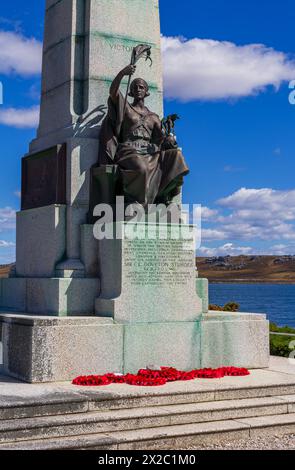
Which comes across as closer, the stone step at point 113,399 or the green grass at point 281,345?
the stone step at point 113,399

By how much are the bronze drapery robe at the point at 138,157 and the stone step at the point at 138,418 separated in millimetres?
3653

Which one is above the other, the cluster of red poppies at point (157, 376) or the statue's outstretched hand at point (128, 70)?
the statue's outstretched hand at point (128, 70)

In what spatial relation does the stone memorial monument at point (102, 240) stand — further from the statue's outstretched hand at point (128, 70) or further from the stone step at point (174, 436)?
the stone step at point (174, 436)

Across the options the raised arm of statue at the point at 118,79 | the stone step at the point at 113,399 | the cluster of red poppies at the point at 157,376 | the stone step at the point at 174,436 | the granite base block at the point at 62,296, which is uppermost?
the raised arm of statue at the point at 118,79

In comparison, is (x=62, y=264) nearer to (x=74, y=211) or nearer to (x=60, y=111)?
(x=74, y=211)

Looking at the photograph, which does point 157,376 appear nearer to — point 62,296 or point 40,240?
point 62,296

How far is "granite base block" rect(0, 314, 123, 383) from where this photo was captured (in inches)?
394

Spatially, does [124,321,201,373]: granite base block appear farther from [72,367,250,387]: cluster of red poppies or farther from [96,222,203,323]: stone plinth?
[72,367,250,387]: cluster of red poppies

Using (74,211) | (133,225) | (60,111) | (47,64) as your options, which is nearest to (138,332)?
(133,225)

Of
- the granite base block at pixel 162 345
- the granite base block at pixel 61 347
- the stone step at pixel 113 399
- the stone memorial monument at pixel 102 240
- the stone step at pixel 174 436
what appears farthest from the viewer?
the granite base block at pixel 162 345

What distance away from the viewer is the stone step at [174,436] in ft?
26.0

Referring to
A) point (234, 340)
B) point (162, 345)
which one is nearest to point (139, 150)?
point (162, 345)

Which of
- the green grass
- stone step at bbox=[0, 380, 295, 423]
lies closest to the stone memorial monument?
stone step at bbox=[0, 380, 295, 423]

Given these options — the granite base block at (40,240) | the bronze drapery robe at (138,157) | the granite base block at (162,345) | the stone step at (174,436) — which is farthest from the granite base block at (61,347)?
the bronze drapery robe at (138,157)
